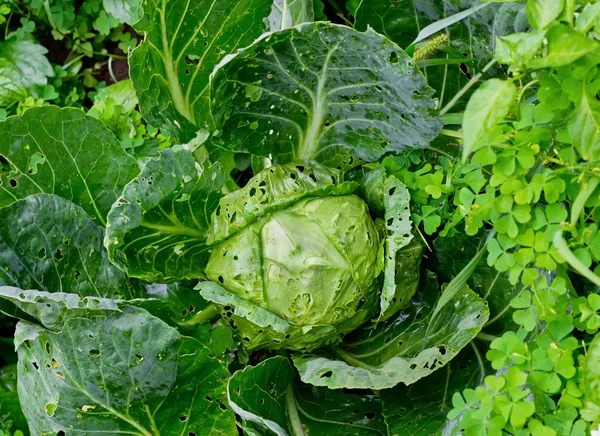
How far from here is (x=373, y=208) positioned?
192cm

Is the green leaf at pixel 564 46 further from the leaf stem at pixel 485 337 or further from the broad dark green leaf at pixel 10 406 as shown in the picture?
the broad dark green leaf at pixel 10 406

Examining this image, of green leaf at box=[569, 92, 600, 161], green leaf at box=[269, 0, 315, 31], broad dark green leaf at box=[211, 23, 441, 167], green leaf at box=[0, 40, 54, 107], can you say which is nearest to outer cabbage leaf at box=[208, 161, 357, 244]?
broad dark green leaf at box=[211, 23, 441, 167]

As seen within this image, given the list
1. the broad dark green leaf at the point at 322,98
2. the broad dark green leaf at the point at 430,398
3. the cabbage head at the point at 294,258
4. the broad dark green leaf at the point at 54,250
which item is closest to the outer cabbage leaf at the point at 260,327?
the cabbage head at the point at 294,258

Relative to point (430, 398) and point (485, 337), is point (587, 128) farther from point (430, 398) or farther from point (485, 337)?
point (430, 398)

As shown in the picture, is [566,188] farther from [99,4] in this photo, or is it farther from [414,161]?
[99,4]

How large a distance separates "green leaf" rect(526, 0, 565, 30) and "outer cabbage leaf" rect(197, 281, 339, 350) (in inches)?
→ 34.0

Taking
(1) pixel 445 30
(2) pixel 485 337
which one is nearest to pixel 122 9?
(1) pixel 445 30

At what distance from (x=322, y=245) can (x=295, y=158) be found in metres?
0.41

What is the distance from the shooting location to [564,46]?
4.04ft

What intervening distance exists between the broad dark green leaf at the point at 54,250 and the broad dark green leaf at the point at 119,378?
0.14 meters

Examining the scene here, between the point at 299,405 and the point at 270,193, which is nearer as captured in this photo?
the point at 270,193

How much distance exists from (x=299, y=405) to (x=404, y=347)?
342 millimetres

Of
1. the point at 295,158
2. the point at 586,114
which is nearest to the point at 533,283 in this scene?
the point at 586,114

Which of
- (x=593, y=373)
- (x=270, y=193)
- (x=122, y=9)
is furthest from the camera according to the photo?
(x=122, y=9)
